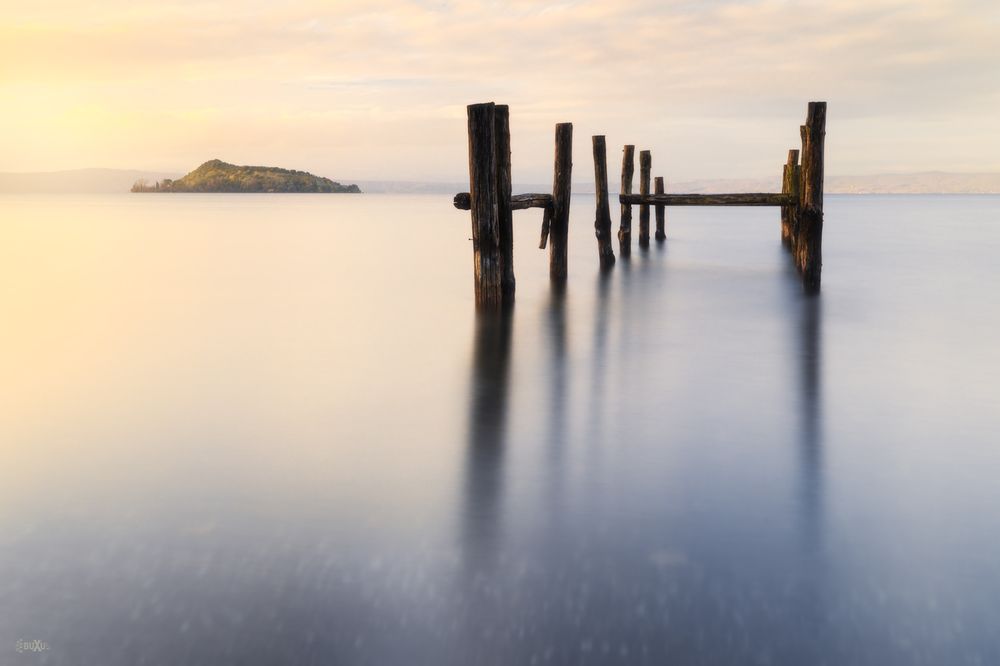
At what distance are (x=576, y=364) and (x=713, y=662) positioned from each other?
513cm

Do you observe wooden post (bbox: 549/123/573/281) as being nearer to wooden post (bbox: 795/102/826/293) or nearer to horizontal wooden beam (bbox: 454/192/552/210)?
horizontal wooden beam (bbox: 454/192/552/210)

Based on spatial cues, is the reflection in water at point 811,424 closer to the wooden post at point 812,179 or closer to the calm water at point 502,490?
the calm water at point 502,490

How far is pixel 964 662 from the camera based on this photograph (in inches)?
104

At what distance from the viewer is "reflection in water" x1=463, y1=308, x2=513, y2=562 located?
3.72 meters

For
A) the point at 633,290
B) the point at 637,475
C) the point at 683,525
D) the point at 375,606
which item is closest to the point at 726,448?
the point at 637,475

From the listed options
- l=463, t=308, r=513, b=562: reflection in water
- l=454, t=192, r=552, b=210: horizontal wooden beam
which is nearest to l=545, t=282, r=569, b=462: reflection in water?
l=463, t=308, r=513, b=562: reflection in water

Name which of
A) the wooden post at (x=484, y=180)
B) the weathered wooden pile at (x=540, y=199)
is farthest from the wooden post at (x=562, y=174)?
the wooden post at (x=484, y=180)

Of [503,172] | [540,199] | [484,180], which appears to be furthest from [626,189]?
[484,180]

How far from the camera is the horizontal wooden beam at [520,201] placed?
9.69 metres

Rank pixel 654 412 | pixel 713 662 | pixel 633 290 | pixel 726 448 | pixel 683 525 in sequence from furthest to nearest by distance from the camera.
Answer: pixel 633 290, pixel 654 412, pixel 726 448, pixel 683 525, pixel 713 662

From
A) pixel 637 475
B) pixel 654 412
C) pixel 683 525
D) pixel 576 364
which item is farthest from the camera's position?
pixel 576 364

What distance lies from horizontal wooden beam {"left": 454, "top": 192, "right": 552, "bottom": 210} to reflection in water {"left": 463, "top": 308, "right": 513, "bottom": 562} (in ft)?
4.75

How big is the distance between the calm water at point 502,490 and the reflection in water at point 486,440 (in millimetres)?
22

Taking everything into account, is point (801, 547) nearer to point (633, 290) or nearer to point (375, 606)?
point (375, 606)
